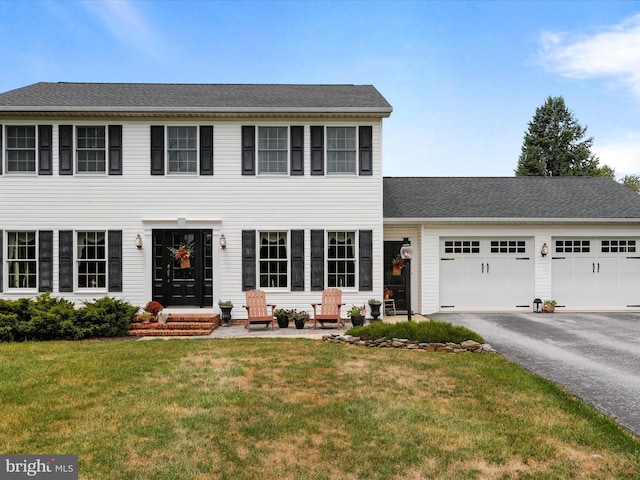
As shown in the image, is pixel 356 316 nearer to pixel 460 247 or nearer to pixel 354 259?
pixel 354 259

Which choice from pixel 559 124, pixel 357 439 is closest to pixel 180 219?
pixel 357 439

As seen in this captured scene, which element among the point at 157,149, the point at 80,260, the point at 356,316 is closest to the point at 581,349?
the point at 356,316

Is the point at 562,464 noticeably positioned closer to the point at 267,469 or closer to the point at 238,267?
the point at 267,469

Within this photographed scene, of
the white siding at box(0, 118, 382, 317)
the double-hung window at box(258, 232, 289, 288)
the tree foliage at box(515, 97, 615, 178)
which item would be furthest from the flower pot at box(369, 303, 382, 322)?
the tree foliage at box(515, 97, 615, 178)

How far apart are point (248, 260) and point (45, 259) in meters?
5.57

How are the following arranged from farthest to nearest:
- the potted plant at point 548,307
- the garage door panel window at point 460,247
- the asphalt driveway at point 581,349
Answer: the garage door panel window at point 460,247 < the potted plant at point 548,307 < the asphalt driveway at point 581,349

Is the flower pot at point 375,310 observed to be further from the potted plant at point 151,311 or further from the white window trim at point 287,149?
the potted plant at point 151,311

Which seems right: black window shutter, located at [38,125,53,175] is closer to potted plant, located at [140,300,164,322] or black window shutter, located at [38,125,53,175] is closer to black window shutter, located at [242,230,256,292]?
potted plant, located at [140,300,164,322]

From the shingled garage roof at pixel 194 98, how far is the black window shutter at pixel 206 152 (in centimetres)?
60

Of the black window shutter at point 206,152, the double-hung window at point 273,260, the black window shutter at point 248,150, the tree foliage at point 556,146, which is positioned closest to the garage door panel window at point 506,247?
the double-hung window at point 273,260

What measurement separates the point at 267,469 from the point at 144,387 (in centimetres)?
304

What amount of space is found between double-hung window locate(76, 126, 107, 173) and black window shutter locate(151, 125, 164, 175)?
1378 millimetres

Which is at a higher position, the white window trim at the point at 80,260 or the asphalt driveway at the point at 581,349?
the white window trim at the point at 80,260

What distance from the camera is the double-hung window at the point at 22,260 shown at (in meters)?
12.2
